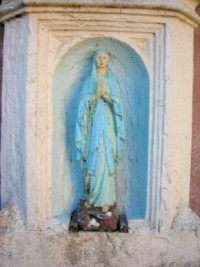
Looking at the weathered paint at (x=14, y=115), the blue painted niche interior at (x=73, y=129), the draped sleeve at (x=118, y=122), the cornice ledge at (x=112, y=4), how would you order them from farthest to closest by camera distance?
1. the blue painted niche interior at (x=73, y=129)
2. the draped sleeve at (x=118, y=122)
3. the weathered paint at (x=14, y=115)
4. the cornice ledge at (x=112, y=4)

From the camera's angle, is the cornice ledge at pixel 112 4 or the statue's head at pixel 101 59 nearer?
the cornice ledge at pixel 112 4

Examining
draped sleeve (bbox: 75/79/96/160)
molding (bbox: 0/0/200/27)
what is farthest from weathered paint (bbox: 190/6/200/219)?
draped sleeve (bbox: 75/79/96/160)

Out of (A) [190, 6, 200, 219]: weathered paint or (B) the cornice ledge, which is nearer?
(B) the cornice ledge

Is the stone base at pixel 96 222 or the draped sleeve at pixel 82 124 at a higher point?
the draped sleeve at pixel 82 124

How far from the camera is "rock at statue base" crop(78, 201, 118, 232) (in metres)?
3.17

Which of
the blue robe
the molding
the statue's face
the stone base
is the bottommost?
the stone base

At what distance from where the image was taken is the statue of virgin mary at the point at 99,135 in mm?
3154

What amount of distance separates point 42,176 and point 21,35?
131cm

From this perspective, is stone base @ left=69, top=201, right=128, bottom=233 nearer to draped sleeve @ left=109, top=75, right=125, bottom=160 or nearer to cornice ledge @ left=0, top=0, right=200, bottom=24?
draped sleeve @ left=109, top=75, right=125, bottom=160

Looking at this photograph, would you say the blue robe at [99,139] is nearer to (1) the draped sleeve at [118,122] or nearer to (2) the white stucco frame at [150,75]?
(1) the draped sleeve at [118,122]

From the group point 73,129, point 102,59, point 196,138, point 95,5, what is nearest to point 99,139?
point 73,129

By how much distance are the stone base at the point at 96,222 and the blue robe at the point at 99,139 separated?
85mm

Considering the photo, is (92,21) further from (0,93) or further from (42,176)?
(42,176)

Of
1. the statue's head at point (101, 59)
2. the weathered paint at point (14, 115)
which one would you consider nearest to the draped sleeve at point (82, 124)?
the statue's head at point (101, 59)
